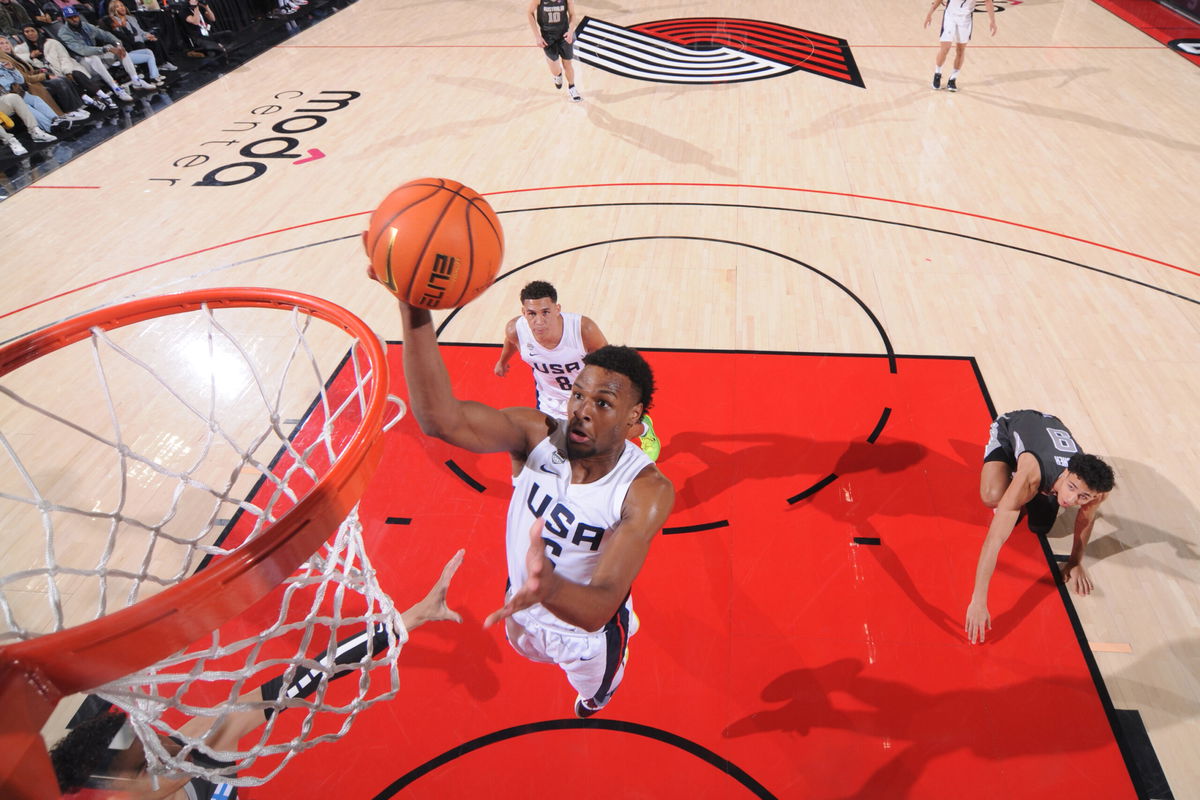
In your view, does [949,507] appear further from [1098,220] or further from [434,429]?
[1098,220]

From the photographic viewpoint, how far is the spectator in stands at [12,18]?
30.3 ft

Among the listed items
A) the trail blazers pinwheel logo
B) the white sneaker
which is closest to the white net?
the white sneaker

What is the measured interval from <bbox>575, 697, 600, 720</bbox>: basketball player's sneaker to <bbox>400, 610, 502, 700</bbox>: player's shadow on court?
1.33 ft

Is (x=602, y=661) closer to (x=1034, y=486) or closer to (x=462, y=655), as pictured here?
(x=462, y=655)

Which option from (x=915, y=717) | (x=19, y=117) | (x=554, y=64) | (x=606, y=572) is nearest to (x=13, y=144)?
(x=19, y=117)

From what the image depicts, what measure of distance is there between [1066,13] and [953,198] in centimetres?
767

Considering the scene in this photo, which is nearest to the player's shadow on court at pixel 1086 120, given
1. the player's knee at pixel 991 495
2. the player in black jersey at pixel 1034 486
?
the player in black jersey at pixel 1034 486

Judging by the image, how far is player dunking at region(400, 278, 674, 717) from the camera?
227 centimetres

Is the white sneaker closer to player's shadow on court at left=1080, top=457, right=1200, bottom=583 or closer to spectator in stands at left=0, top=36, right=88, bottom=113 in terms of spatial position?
spectator in stands at left=0, top=36, right=88, bottom=113

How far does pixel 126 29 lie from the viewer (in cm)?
1079

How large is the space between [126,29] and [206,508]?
9775 millimetres

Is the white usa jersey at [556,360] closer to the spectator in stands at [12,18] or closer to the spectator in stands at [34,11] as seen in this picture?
the spectator in stands at [12,18]

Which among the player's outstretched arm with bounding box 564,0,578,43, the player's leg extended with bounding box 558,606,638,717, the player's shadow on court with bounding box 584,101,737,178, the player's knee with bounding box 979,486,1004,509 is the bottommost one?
the player's shadow on court with bounding box 584,101,737,178

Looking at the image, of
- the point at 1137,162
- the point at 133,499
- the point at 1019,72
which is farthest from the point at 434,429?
the point at 1019,72
